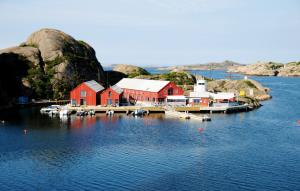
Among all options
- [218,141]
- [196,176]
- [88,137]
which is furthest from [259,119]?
[196,176]

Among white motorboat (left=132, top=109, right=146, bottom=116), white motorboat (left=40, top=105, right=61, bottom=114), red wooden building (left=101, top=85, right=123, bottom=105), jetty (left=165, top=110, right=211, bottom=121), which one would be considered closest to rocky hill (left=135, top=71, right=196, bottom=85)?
red wooden building (left=101, top=85, right=123, bottom=105)

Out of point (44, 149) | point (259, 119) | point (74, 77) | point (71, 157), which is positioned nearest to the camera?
point (71, 157)

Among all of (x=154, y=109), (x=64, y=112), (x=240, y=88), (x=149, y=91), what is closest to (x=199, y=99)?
(x=154, y=109)

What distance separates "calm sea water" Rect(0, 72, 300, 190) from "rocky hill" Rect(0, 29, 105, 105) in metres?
30.3

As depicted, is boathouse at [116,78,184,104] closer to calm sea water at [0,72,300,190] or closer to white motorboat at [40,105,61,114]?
calm sea water at [0,72,300,190]

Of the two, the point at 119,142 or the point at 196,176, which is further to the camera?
the point at 119,142

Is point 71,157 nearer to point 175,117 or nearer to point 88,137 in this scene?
point 88,137

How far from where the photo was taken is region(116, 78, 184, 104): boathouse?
4749 inches

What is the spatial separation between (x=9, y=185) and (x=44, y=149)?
18328 millimetres

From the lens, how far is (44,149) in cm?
7331

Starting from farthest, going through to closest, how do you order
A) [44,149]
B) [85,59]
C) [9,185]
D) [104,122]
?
[85,59] < [104,122] < [44,149] < [9,185]

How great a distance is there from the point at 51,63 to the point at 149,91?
40.1 meters

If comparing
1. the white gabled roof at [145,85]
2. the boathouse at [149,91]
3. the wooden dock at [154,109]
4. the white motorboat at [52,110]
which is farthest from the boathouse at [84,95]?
the white gabled roof at [145,85]

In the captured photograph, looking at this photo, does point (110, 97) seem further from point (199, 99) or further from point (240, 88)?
point (240, 88)
